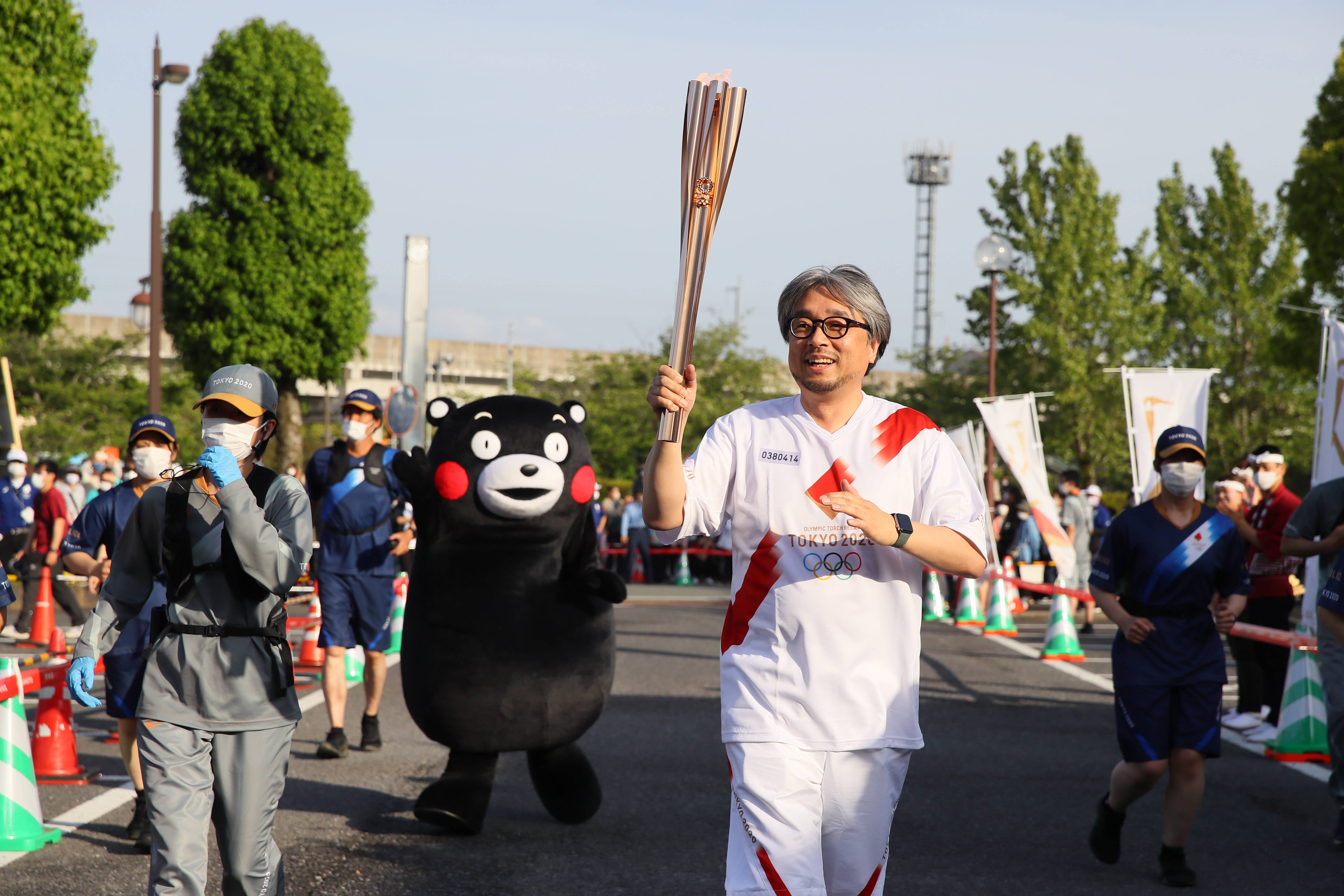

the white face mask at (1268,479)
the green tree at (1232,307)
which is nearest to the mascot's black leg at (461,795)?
the white face mask at (1268,479)

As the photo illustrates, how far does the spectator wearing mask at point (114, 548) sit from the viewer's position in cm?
569

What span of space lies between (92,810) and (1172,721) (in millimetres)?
4927

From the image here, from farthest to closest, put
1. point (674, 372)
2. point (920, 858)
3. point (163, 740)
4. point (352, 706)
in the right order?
point (352, 706), point (920, 858), point (163, 740), point (674, 372)

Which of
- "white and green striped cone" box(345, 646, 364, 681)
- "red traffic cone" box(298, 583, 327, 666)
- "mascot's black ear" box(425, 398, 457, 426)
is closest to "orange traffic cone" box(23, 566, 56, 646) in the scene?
"red traffic cone" box(298, 583, 327, 666)

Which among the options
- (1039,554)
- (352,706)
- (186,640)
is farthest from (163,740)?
(1039,554)

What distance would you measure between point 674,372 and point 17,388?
39.5m

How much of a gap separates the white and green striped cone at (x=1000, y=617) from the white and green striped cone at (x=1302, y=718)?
23.2 feet

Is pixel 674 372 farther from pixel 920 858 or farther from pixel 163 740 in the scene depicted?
pixel 920 858

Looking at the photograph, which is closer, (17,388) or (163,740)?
(163,740)

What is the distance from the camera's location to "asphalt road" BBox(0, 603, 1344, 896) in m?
5.37

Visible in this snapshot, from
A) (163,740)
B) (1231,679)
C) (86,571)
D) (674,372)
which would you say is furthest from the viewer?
(1231,679)

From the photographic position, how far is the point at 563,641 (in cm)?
616

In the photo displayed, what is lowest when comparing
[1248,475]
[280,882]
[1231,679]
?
[1231,679]

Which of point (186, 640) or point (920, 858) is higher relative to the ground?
point (186, 640)
